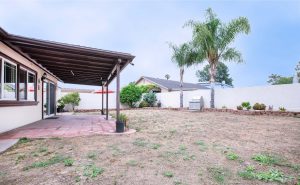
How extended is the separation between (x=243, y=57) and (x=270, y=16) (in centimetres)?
478

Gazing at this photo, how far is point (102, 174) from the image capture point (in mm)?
3639

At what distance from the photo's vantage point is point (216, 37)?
56.8ft

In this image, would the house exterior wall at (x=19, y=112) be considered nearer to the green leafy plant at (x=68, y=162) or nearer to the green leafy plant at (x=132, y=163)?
the green leafy plant at (x=68, y=162)

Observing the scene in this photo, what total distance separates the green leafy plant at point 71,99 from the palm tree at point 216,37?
1170cm

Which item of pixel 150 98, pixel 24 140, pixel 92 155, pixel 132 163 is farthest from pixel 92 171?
pixel 150 98

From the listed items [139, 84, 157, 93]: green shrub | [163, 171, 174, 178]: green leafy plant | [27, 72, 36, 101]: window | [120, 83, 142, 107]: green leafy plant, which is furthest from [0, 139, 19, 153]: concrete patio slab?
[139, 84, 157, 93]: green shrub

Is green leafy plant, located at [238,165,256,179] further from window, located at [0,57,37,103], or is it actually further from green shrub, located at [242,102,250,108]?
green shrub, located at [242,102,250,108]

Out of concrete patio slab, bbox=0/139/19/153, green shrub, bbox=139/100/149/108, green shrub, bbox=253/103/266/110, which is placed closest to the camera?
concrete patio slab, bbox=0/139/19/153

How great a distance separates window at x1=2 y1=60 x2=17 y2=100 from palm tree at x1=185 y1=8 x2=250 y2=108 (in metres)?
12.8

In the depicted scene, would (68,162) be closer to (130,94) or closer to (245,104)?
(245,104)

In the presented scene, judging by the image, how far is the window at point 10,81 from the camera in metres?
7.24

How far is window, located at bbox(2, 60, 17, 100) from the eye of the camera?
23.8 ft

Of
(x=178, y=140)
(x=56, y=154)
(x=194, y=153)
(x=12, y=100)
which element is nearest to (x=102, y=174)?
(x=56, y=154)

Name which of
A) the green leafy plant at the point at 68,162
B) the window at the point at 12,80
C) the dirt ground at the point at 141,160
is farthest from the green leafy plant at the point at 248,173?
the window at the point at 12,80
